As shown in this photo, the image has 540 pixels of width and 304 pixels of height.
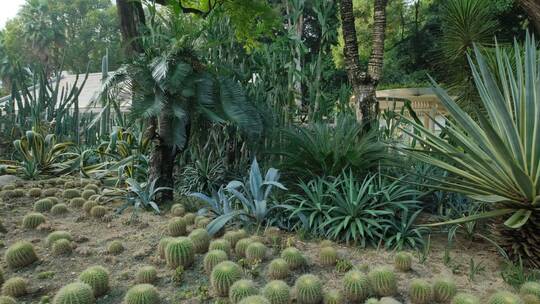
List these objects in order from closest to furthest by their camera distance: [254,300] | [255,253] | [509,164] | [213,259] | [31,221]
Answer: [254,300] → [509,164] → [213,259] → [255,253] → [31,221]

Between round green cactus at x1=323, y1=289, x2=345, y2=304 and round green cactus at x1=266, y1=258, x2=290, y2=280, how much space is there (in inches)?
14.5

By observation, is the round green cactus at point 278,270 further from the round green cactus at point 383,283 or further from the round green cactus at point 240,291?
the round green cactus at point 383,283

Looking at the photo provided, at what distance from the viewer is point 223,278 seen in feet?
8.16

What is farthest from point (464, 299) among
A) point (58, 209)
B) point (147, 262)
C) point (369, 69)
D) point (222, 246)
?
point (58, 209)

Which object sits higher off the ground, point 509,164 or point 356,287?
point 509,164

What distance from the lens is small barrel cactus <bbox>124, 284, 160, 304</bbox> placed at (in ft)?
7.62

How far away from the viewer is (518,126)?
9.85 feet

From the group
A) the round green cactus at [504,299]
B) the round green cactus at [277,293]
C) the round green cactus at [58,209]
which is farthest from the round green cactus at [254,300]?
the round green cactus at [58,209]

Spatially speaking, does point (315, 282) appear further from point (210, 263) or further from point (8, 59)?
point (8, 59)

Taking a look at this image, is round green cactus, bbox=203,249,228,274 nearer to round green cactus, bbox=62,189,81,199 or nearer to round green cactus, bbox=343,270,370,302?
round green cactus, bbox=343,270,370,302

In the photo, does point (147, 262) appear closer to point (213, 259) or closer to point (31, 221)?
point (213, 259)

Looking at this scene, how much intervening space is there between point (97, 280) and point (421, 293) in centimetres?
198

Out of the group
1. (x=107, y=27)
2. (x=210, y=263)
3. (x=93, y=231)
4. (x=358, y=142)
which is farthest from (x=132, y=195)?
(x=107, y=27)

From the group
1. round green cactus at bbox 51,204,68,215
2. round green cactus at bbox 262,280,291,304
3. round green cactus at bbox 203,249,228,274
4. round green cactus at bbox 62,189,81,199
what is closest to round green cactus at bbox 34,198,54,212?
round green cactus at bbox 51,204,68,215
